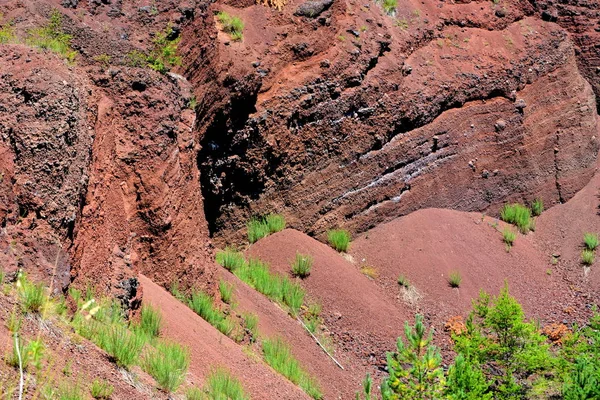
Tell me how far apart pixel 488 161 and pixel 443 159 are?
109 centimetres

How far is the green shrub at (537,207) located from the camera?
699 inches

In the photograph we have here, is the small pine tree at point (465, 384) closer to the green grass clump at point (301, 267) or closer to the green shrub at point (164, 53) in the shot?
the green grass clump at point (301, 267)

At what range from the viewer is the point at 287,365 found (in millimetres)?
10945

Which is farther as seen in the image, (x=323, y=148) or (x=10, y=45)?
(x=323, y=148)

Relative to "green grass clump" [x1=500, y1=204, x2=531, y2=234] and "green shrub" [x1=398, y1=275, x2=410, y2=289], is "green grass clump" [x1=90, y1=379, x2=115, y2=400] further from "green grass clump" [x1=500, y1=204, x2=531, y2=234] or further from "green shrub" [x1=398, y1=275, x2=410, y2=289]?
"green grass clump" [x1=500, y1=204, x2=531, y2=234]

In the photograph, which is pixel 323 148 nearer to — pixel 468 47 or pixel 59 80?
pixel 468 47

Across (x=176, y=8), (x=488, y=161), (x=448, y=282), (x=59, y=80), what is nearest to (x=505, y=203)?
(x=488, y=161)

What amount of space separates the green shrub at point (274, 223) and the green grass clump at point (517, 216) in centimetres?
487

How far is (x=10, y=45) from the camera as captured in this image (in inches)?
388

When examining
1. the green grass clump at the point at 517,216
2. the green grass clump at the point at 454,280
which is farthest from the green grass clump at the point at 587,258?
the green grass clump at the point at 454,280

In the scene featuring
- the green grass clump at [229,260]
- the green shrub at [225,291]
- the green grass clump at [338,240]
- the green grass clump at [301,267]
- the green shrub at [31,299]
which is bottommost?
the green grass clump at [338,240]

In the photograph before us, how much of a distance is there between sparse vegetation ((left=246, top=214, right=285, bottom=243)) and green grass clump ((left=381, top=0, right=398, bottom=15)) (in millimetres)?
4772

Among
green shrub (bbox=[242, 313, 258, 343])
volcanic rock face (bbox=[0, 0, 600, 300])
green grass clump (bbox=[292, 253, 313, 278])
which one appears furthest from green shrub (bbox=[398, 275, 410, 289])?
green shrub (bbox=[242, 313, 258, 343])

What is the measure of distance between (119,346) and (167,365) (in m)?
0.52
